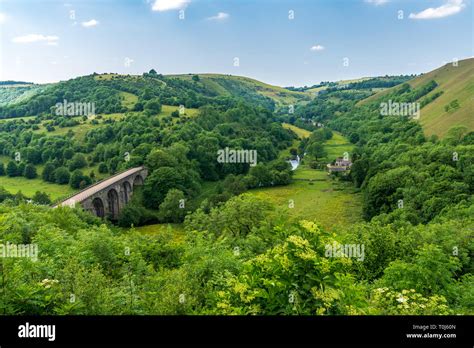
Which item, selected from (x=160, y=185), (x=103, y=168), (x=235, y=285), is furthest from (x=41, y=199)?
(x=235, y=285)

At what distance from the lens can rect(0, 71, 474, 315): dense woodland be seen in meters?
5.79

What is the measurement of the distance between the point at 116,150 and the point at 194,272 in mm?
67353

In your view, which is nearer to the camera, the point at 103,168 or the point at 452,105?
the point at 103,168

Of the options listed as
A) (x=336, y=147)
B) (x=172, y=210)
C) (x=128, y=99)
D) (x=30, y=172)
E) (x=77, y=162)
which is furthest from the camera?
(x=128, y=99)

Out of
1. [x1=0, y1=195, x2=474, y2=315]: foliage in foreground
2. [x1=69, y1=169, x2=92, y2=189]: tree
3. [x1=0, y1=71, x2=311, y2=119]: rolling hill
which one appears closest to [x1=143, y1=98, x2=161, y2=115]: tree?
[x1=0, y1=71, x2=311, y2=119]: rolling hill

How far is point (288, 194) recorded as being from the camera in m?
59.6

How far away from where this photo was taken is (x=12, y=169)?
56188 mm

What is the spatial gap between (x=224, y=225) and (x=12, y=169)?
134 feet

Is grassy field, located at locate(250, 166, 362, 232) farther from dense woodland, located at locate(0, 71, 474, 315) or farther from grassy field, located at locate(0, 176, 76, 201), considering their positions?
grassy field, located at locate(0, 176, 76, 201)

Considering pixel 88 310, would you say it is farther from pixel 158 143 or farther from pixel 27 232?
pixel 158 143

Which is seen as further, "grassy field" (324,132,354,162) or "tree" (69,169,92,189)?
"grassy field" (324,132,354,162)

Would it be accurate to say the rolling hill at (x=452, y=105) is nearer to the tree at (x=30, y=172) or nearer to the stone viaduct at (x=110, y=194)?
the stone viaduct at (x=110, y=194)

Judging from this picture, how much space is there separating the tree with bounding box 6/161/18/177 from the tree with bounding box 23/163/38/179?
161 centimetres

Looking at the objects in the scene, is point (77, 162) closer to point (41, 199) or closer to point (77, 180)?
point (77, 180)
